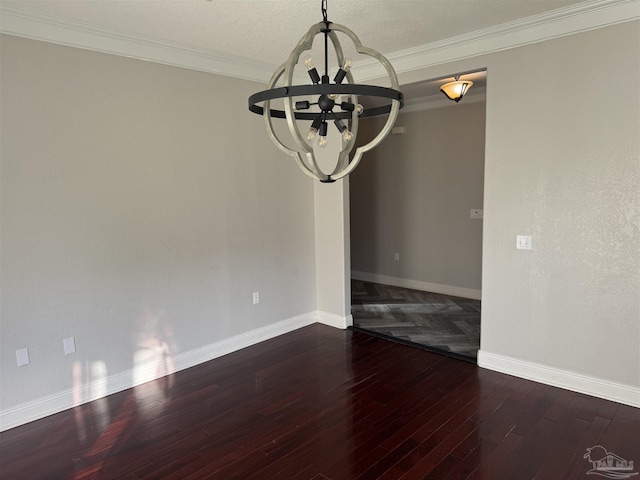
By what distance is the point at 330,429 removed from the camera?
8.80ft

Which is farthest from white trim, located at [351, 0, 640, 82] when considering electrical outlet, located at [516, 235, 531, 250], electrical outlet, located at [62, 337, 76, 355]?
electrical outlet, located at [62, 337, 76, 355]

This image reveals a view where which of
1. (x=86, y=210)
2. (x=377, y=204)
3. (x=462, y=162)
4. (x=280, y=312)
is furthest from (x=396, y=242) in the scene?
(x=86, y=210)

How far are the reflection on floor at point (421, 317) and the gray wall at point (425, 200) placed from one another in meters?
0.36

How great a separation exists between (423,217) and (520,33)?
121 inches

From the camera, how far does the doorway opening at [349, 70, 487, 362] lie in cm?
513

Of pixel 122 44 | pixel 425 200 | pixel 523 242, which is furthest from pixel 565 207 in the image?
pixel 122 44

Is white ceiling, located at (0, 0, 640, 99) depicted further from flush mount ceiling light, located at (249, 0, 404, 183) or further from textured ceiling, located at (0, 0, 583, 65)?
flush mount ceiling light, located at (249, 0, 404, 183)

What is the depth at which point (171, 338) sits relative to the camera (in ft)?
11.6

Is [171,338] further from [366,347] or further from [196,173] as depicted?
[366,347]

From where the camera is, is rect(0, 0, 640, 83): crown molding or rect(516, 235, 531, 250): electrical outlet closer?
rect(0, 0, 640, 83): crown molding

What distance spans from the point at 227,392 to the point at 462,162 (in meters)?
3.99

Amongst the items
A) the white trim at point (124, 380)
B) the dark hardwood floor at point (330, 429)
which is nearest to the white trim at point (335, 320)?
the white trim at point (124, 380)

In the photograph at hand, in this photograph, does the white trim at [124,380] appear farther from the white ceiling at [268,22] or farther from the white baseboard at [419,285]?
the white ceiling at [268,22]

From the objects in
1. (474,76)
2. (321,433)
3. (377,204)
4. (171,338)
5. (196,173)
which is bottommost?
(321,433)
